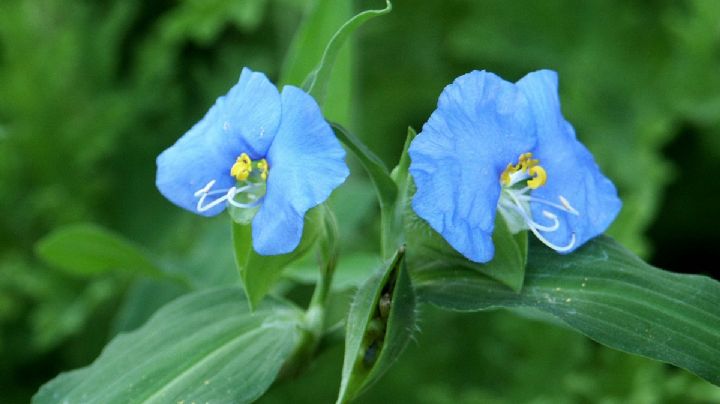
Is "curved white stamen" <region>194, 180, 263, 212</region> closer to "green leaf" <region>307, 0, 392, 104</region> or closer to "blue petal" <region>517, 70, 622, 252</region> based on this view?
"green leaf" <region>307, 0, 392, 104</region>

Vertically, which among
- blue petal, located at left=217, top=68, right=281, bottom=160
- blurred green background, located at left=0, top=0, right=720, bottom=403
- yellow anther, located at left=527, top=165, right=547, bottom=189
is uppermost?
blue petal, located at left=217, top=68, right=281, bottom=160

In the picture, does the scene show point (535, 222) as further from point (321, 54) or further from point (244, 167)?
point (321, 54)

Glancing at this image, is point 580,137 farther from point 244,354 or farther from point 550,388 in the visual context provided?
point 244,354

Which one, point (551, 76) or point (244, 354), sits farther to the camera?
point (244, 354)

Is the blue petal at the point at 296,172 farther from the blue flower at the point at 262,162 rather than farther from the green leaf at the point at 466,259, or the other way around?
the green leaf at the point at 466,259

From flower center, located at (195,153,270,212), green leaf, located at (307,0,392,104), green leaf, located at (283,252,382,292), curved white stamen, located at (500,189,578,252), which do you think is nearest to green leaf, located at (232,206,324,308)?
flower center, located at (195,153,270,212)

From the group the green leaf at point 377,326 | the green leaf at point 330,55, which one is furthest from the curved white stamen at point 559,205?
the green leaf at point 330,55

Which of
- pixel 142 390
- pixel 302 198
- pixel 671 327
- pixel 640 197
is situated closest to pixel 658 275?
pixel 671 327
